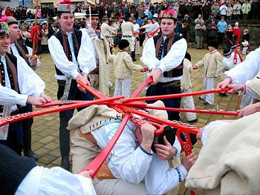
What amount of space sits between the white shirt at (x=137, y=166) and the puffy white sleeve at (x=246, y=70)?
1.16 m

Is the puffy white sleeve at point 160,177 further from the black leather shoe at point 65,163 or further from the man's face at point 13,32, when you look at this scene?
the man's face at point 13,32

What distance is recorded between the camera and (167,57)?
3.28m

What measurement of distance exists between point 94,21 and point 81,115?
3223 millimetres

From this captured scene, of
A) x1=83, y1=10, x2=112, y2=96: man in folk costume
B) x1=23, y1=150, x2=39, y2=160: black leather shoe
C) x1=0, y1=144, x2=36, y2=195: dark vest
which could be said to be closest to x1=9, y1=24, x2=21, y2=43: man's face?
x1=83, y1=10, x2=112, y2=96: man in folk costume

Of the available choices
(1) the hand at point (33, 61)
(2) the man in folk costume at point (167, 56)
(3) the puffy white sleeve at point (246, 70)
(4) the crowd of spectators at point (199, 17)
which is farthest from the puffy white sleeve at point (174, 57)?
(4) the crowd of spectators at point (199, 17)

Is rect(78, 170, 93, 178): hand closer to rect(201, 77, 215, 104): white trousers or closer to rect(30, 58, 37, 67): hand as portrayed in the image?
rect(30, 58, 37, 67): hand

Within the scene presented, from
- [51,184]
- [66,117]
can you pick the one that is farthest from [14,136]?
[51,184]

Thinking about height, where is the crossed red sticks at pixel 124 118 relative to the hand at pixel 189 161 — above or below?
above

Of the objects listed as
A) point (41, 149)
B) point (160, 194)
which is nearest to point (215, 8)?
point (41, 149)

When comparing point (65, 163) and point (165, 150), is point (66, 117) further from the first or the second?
point (165, 150)

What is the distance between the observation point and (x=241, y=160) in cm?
90

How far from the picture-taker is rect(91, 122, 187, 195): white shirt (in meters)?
1.71

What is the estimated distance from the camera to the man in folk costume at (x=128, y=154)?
172 centimetres

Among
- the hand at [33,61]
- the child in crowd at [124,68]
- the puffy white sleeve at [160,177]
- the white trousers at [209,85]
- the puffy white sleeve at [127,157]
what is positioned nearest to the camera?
the puffy white sleeve at [127,157]
